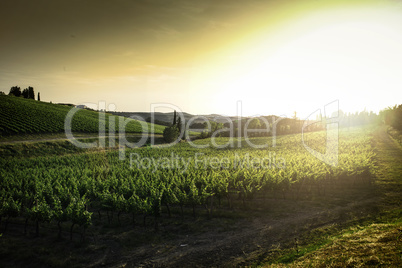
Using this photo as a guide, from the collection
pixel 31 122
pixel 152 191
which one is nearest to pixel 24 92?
pixel 31 122

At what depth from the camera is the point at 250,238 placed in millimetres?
14602

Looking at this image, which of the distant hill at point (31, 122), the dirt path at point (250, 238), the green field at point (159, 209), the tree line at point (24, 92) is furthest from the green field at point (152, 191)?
the tree line at point (24, 92)

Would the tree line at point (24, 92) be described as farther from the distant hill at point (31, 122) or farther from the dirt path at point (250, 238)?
the dirt path at point (250, 238)

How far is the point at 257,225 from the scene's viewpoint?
54.5ft

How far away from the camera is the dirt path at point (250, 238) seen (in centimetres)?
1256

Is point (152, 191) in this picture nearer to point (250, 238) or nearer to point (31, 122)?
point (250, 238)

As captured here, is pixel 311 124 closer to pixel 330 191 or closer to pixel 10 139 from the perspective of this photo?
pixel 330 191

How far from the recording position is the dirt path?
495 inches

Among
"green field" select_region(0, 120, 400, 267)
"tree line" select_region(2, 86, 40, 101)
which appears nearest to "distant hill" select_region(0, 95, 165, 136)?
"green field" select_region(0, 120, 400, 267)

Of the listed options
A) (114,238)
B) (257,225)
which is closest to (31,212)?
(114,238)

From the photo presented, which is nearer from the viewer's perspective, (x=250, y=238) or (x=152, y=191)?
(x=250, y=238)

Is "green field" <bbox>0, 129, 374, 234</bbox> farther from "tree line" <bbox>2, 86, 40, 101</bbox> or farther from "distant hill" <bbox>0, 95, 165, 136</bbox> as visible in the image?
"tree line" <bbox>2, 86, 40, 101</bbox>

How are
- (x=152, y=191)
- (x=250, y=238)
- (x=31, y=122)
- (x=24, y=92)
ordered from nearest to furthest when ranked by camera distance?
(x=250, y=238) → (x=152, y=191) → (x=31, y=122) → (x=24, y=92)

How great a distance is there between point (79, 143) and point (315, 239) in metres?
54.4
